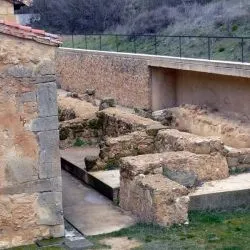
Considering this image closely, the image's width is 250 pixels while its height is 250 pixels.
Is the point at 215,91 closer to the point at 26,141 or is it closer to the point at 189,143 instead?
the point at 189,143

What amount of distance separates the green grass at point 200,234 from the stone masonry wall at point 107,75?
14.9 meters

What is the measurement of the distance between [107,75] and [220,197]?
61.0 feet

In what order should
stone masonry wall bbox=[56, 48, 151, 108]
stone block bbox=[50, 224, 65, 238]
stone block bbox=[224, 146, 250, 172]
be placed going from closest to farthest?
stone block bbox=[50, 224, 65, 238] < stone block bbox=[224, 146, 250, 172] < stone masonry wall bbox=[56, 48, 151, 108]

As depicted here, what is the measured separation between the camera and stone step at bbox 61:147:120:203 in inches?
530

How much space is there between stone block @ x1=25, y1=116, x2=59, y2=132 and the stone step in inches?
123

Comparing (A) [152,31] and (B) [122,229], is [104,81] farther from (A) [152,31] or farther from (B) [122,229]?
(B) [122,229]

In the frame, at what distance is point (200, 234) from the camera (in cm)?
1077

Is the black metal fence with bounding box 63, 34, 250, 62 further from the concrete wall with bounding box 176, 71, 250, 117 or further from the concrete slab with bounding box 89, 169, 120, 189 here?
the concrete slab with bounding box 89, 169, 120, 189

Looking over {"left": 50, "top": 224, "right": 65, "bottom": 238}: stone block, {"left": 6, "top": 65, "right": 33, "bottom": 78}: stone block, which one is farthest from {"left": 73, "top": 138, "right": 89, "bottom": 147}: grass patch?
{"left": 6, "top": 65, "right": 33, "bottom": 78}: stone block

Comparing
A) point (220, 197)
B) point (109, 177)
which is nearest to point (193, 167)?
point (220, 197)

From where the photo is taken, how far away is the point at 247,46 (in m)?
25.6

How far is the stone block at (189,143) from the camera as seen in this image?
13.3 meters

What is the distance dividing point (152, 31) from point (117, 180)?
2463cm

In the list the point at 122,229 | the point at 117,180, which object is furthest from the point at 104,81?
the point at 122,229
